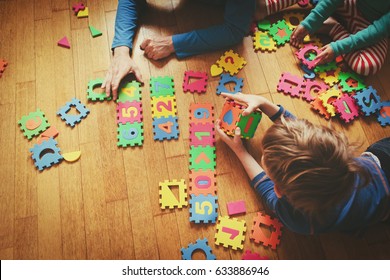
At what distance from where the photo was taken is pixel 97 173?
137 centimetres

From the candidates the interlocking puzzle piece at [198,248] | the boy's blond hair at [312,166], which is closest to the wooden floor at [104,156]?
the interlocking puzzle piece at [198,248]

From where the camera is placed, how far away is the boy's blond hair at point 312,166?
0.90 m

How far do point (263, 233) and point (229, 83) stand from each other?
2.29 feet

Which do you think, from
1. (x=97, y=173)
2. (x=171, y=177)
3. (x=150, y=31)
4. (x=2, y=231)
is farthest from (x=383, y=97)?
(x=2, y=231)

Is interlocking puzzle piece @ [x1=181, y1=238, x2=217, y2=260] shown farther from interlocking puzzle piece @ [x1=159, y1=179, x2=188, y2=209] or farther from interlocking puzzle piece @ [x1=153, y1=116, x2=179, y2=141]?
interlocking puzzle piece @ [x1=153, y1=116, x2=179, y2=141]

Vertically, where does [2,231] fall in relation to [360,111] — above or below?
below

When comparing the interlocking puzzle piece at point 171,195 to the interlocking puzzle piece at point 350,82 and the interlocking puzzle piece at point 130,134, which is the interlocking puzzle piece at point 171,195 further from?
the interlocking puzzle piece at point 350,82

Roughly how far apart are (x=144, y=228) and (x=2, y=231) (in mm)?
564

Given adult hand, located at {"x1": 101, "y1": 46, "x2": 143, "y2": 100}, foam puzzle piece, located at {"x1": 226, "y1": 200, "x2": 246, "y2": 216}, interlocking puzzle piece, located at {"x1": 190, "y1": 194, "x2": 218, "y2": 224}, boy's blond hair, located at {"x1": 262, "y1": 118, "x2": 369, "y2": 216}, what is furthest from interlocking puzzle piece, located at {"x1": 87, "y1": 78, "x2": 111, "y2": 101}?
boy's blond hair, located at {"x1": 262, "y1": 118, "x2": 369, "y2": 216}

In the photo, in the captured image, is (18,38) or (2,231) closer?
(2,231)

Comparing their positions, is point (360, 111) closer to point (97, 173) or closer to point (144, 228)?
point (144, 228)

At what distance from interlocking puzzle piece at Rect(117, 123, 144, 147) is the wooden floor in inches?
Answer: 1.1
